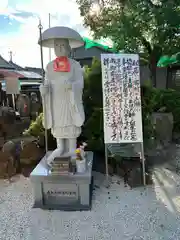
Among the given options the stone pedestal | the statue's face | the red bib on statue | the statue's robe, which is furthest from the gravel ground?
the statue's face

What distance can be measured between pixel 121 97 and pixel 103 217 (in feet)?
5.38

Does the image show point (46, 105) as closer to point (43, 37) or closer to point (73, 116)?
point (73, 116)

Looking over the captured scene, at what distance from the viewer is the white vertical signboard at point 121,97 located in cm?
293

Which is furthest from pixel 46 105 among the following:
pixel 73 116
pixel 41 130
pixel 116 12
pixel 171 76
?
pixel 171 76

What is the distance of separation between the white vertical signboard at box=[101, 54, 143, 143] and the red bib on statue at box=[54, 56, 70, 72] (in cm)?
56

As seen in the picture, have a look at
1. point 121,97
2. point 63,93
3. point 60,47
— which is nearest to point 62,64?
point 60,47

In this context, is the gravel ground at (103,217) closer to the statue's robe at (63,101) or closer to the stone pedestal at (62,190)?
the stone pedestal at (62,190)

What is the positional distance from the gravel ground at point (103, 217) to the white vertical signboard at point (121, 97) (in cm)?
80

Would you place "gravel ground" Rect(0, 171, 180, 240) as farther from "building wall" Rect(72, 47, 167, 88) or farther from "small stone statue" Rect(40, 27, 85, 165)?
"building wall" Rect(72, 47, 167, 88)

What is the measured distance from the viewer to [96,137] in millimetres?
3662

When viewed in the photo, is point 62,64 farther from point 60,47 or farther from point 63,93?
point 63,93

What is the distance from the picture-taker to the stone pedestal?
247 centimetres

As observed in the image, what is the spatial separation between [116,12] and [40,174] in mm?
6239

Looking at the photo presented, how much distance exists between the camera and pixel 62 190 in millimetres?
2549
